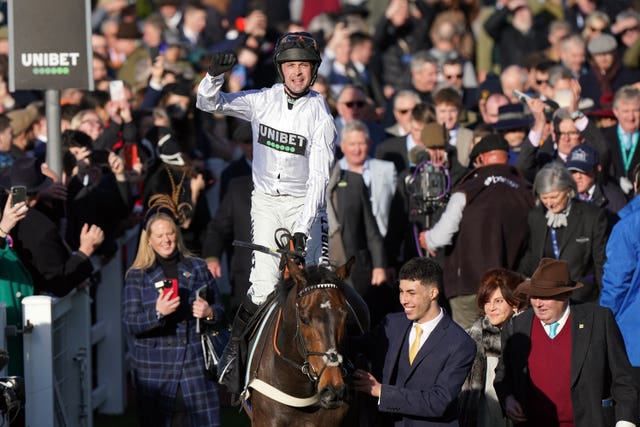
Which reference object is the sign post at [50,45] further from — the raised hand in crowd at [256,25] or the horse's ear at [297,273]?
the raised hand in crowd at [256,25]

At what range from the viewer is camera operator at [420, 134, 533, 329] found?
10781 millimetres

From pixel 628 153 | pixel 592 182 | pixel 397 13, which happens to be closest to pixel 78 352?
pixel 592 182

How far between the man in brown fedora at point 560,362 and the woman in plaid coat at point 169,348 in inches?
104

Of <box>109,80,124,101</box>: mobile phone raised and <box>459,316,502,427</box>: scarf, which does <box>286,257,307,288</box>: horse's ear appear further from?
<box>109,80,124,101</box>: mobile phone raised

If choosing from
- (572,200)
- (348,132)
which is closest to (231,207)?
(348,132)

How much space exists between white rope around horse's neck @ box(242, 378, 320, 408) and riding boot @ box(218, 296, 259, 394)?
432mm

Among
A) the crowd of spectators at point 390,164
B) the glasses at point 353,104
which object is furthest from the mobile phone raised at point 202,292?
the glasses at point 353,104

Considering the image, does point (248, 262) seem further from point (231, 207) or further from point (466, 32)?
point (466, 32)

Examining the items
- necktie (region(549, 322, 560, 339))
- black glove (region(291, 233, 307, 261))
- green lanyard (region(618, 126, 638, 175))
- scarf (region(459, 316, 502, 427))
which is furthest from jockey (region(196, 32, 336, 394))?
green lanyard (region(618, 126, 638, 175))

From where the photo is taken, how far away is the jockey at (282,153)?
8297 mm

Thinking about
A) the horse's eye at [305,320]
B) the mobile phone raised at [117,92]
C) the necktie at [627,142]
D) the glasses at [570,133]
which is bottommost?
the horse's eye at [305,320]

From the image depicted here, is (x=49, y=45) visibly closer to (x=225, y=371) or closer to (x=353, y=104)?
(x=225, y=371)

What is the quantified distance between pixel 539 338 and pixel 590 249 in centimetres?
273

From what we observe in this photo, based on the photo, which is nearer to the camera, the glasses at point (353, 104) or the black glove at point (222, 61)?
the black glove at point (222, 61)
